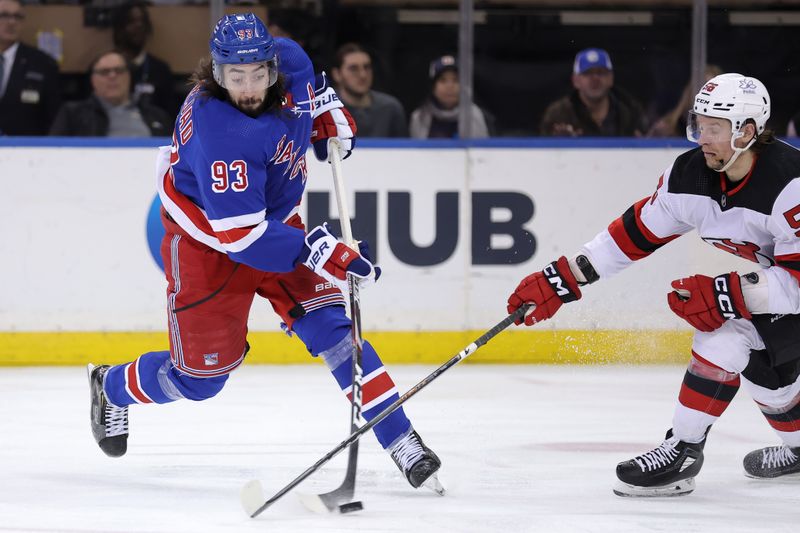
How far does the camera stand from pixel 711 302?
2895 mm

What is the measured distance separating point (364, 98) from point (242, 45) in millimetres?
2494

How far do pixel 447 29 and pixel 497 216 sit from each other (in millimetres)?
814

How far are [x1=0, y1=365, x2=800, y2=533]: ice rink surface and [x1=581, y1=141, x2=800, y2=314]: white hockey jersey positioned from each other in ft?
1.83

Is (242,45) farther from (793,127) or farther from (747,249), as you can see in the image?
(793,127)

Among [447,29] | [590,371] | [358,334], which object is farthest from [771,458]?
[447,29]

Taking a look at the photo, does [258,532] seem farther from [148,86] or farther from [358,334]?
[148,86]

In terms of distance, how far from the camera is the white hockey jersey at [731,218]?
9.52ft

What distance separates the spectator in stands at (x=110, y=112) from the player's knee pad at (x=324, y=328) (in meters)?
2.35

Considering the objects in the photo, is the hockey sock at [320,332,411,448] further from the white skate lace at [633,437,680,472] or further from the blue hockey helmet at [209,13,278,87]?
the blue hockey helmet at [209,13,278,87]

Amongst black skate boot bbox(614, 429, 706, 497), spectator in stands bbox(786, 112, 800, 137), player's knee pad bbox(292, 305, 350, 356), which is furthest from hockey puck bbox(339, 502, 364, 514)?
spectator in stands bbox(786, 112, 800, 137)

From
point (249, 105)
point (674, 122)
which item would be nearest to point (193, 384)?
point (249, 105)

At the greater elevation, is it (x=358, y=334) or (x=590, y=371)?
(x=358, y=334)

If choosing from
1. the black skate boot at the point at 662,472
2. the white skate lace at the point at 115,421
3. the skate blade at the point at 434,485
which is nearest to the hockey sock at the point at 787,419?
the black skate boot at the point at 662,472

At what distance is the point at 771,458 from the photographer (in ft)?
10.6
